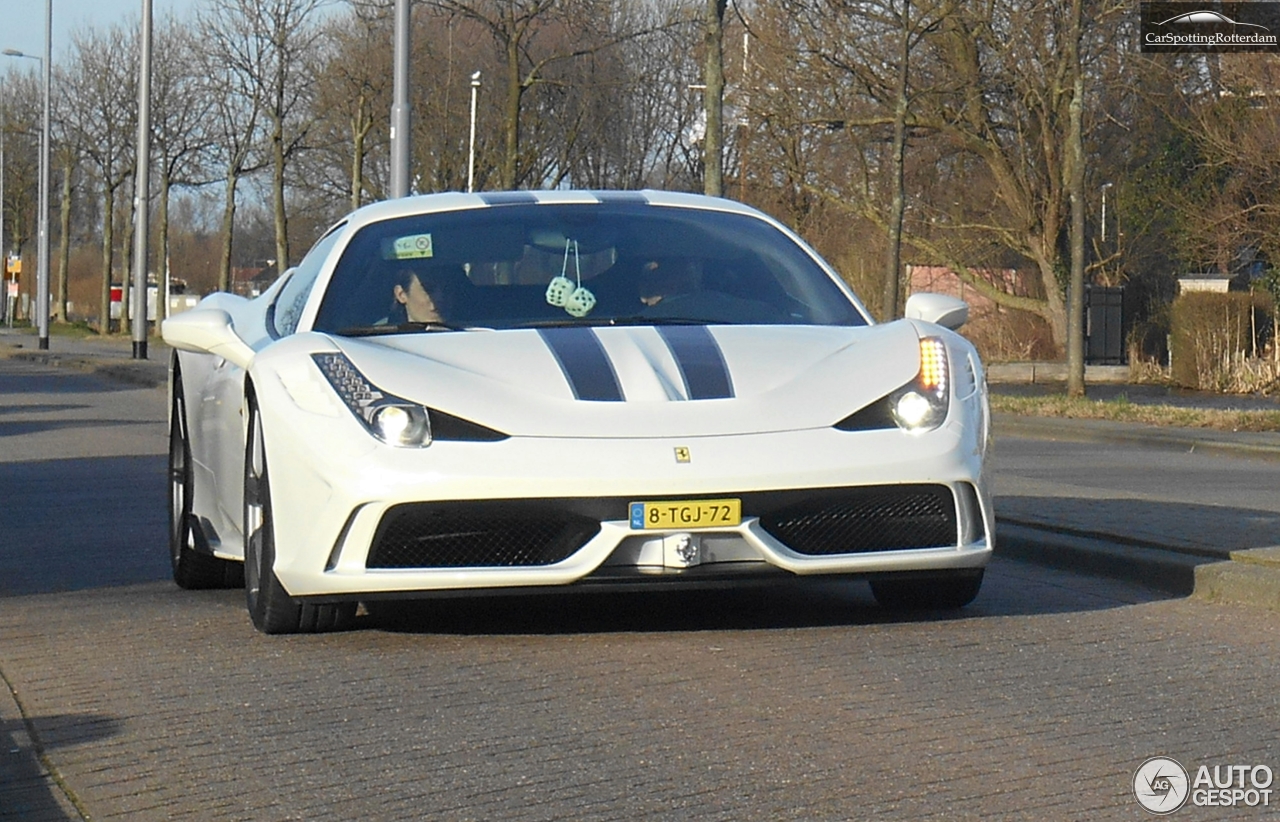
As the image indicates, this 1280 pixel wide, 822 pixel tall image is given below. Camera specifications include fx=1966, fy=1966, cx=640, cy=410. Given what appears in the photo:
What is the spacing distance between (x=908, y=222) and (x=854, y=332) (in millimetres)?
28383

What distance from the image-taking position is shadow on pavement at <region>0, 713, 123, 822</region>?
412 cm

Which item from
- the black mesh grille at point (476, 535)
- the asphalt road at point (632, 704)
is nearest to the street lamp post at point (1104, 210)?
the asphalt road at point (632, 704)

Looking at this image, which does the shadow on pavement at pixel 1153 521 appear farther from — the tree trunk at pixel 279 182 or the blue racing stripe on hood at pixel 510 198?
the tree trunk at pixel 279 182

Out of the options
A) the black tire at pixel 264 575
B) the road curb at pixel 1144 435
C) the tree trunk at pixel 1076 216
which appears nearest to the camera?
the black tire at pixel 264 575

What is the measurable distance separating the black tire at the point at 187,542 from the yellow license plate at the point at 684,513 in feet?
7.46

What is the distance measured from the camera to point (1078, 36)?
24.3m

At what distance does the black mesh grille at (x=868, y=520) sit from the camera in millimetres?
5723

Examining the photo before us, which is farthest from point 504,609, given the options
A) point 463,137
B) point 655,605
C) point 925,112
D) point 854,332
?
point 463,137

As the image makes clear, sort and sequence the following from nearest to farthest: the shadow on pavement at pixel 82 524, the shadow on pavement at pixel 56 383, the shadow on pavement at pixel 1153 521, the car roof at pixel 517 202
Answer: the car roof at pixel 517 202 < the shadow on pavement at pixel 82 524 < the shadow on pavement at pixel 1153 521 < the shadow on pavement at pixel 56 383

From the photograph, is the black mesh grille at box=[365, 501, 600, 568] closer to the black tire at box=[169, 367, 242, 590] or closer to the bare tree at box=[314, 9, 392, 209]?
the black tire at box=[169, 367, 242, 590]

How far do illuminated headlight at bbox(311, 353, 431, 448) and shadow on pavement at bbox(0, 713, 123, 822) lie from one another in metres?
1.12

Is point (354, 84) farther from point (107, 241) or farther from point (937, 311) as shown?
point (937, 311)

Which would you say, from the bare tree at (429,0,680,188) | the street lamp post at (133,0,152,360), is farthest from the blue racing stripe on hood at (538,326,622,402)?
the street lamp post at (133,0,152,360)

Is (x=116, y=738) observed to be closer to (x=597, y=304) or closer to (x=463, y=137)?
(x=597, y=304)
